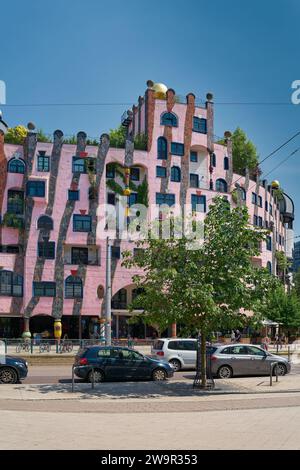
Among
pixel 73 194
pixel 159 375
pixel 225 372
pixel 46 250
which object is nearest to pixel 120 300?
pixel 46 250

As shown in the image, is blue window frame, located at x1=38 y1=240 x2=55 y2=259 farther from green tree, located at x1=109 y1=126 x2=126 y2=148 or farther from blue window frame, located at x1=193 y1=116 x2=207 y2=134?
blue window frame, located at x1=193 y1=116 x2=207 y2=134

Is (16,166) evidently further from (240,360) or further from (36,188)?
(240,360)

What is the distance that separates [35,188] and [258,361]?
105 ft

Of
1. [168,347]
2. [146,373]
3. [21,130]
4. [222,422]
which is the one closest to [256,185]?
[21,130]

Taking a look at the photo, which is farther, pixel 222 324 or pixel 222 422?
pixel 222 324

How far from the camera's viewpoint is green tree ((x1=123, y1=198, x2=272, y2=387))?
66.5 ft

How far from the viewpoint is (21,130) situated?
192ft

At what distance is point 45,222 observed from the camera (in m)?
51.7

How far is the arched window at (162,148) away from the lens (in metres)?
56.7

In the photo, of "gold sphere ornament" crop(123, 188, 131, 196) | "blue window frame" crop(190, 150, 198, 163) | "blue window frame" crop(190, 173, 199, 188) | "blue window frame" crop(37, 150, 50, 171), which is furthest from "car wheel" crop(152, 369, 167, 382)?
"blue window frame" crop(190, 150, 198, 163)

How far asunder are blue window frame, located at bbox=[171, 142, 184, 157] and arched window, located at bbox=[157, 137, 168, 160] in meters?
0.72

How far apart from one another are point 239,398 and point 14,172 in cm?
3720

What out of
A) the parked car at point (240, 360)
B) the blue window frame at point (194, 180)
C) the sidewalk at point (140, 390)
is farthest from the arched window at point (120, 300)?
the sidewalk at point (140, 390)

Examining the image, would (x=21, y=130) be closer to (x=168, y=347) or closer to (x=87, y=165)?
(x=87, y=165)
